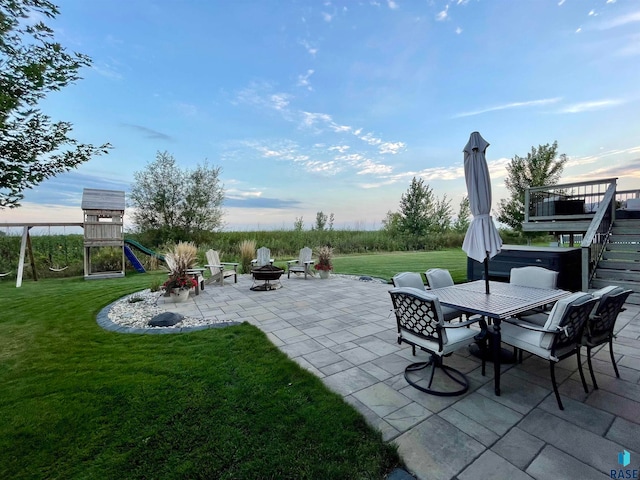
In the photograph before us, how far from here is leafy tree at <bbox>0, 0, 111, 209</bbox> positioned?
7.33 ft

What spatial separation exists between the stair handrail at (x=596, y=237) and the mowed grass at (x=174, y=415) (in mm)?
5939

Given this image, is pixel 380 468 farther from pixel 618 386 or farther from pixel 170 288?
pixel 170 288

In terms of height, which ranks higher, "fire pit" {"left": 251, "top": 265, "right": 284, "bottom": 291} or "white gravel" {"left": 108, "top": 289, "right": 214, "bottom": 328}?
"fire pit" {"left": 251, "top": 265, "right": 284, "bottom": 291}

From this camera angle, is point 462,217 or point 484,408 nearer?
point 484,408

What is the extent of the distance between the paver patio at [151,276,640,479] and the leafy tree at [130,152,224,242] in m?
11.7

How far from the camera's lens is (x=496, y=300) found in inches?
101

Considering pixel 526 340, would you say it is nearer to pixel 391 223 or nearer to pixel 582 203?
pixel 582 203

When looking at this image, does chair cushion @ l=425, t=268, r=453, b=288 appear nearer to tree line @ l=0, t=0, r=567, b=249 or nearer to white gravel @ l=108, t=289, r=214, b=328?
white gravel @ l=108, t=289, r=214, b=328

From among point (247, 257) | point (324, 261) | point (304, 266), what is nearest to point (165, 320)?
point (304, 266)

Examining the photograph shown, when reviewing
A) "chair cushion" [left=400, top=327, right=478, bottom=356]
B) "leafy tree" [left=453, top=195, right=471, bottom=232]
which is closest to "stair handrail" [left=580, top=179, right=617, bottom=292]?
"chair cushion" [left=400, top=327, right=478, bottom=356]

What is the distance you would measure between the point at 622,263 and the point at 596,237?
2.73 ft

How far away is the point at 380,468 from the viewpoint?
1.44 meters
